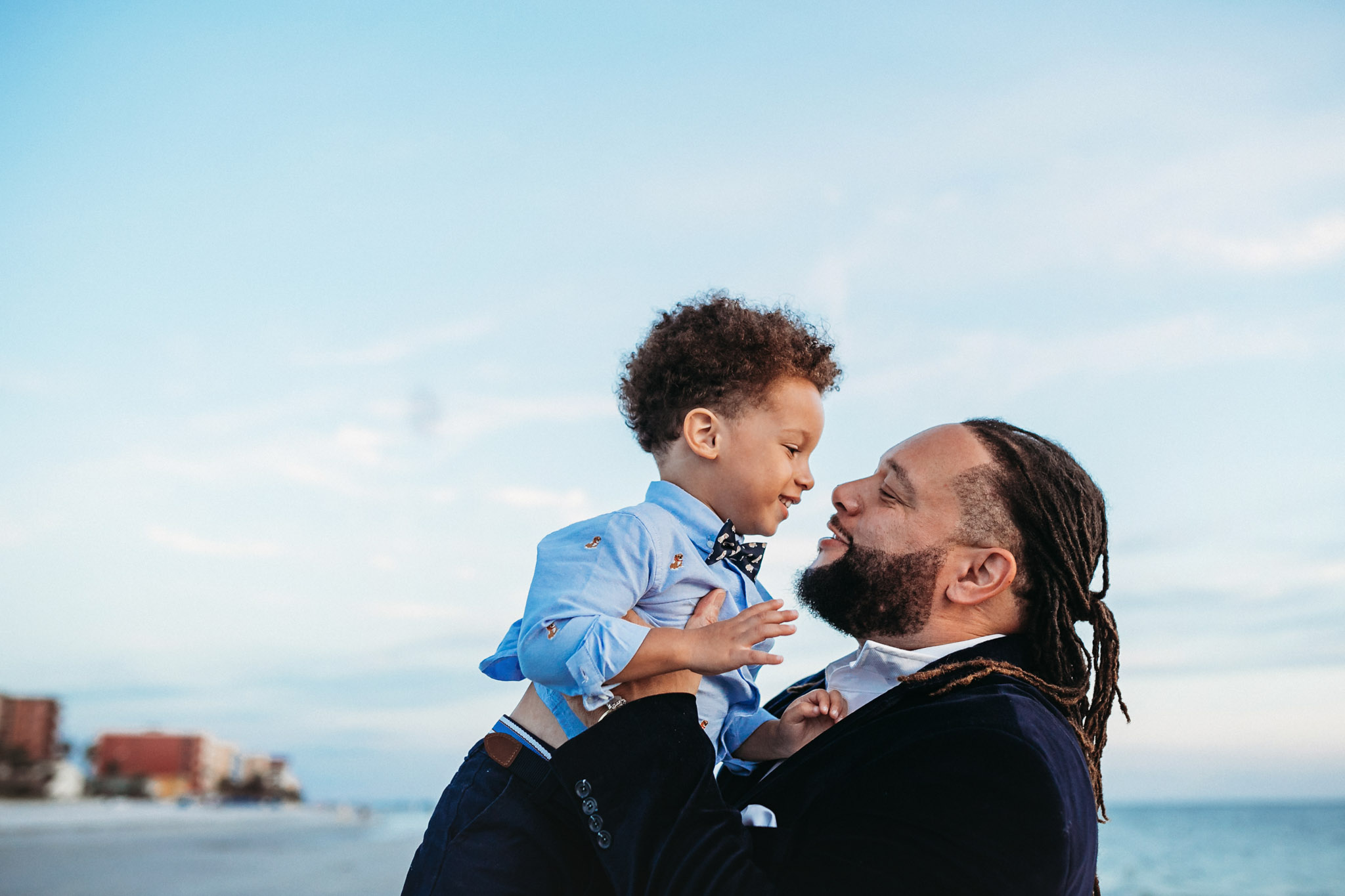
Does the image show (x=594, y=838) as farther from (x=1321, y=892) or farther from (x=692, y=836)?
(x=1321, y=892)

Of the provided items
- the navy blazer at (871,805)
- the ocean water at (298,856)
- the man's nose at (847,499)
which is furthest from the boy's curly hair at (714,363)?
the ocean water at (298,856)

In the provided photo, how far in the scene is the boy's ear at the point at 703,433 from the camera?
303cm

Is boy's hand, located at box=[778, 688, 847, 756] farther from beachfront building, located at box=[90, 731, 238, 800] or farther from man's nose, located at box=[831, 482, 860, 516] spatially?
beachfront building, located at box=[90, 731, 238, 800]

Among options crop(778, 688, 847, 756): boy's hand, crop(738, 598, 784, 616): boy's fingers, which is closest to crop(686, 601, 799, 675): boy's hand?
crop(738, 598, 784, 616): boy's fingers

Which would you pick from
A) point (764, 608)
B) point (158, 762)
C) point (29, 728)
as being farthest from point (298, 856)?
point (158, 762)

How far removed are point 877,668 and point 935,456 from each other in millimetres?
583

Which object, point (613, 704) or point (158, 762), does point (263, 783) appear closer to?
point (158, 762)

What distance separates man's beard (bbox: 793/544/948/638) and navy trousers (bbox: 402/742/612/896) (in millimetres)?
855

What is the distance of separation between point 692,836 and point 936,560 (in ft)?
3.34

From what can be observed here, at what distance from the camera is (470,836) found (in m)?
2.48

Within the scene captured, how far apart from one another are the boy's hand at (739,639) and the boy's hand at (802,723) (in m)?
0.35

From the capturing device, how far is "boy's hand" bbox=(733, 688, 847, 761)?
8.72 feet

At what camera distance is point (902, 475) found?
2.87m

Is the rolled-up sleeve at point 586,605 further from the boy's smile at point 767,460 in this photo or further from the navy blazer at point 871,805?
the boy's smile at point 767,460
